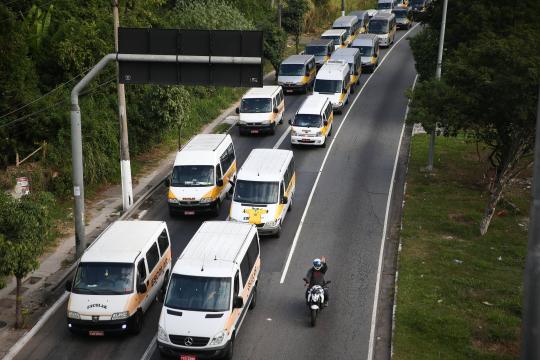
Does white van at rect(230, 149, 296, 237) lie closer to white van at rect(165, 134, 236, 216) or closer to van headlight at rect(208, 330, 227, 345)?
white van at rect(165, 134, 236, 216)

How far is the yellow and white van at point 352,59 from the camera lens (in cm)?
5039

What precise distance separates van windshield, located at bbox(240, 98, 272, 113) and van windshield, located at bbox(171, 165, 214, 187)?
11.9 metres

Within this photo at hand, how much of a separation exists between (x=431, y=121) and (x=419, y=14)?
55.1 ft

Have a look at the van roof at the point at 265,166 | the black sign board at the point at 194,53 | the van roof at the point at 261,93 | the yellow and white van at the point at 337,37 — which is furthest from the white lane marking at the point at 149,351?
the yellow and white van at the point at 337,37

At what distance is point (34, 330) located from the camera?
20.9m

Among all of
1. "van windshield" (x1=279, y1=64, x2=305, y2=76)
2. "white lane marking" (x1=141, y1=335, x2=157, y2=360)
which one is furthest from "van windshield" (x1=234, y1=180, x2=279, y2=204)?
"van windshield" (x1=279, y1=64, x2=305, y2=76)

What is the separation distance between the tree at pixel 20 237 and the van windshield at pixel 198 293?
13.5 feet

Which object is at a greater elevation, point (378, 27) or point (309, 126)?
point (378, 27)

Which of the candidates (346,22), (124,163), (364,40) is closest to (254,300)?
(124,163)

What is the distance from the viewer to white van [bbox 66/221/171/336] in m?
19.6

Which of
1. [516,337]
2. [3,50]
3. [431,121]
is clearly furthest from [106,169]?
[516,337]

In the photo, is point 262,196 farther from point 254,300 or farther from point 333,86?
point 333,86

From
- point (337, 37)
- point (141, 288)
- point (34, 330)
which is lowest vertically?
point (34, 330)

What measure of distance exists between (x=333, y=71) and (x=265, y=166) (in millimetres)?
18859
